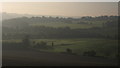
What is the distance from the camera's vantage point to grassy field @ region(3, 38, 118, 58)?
14070mm

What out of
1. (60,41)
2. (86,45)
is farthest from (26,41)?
(86,45)

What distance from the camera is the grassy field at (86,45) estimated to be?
46.2ft

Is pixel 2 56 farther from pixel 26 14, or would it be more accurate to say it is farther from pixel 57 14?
pixel 57 14

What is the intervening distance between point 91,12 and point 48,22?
2.71 m

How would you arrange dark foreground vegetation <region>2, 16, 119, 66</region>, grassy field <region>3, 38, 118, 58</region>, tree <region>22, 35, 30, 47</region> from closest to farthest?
dark foreground vegetation <region>2, 16, 119, 66</region> < grassy field <region>3, 38, 118, 58</region> < tree <region>22, 35, 30, 47</region>

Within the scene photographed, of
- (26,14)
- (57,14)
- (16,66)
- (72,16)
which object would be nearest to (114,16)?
(72,16)

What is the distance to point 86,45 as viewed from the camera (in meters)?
14.3

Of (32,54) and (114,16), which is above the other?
(114,16)

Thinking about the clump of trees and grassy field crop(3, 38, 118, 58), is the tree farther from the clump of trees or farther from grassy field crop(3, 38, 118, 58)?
the clump of trees

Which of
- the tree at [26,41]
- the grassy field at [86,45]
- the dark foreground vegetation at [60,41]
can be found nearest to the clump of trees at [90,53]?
the dark foreground vegetation at [60,41]

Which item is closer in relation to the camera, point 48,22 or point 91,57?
point 91,57

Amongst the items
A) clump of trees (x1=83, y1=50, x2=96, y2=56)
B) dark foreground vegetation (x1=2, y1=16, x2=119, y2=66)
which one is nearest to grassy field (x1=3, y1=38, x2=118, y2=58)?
dark foreground vegetation (x1=2, y1=16, x2=119, y2=66)

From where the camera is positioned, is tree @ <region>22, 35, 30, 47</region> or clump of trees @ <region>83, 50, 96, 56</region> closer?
clump of trees @ <region>83, 50, 96, 56</region>

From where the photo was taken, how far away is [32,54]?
14.3 meters
